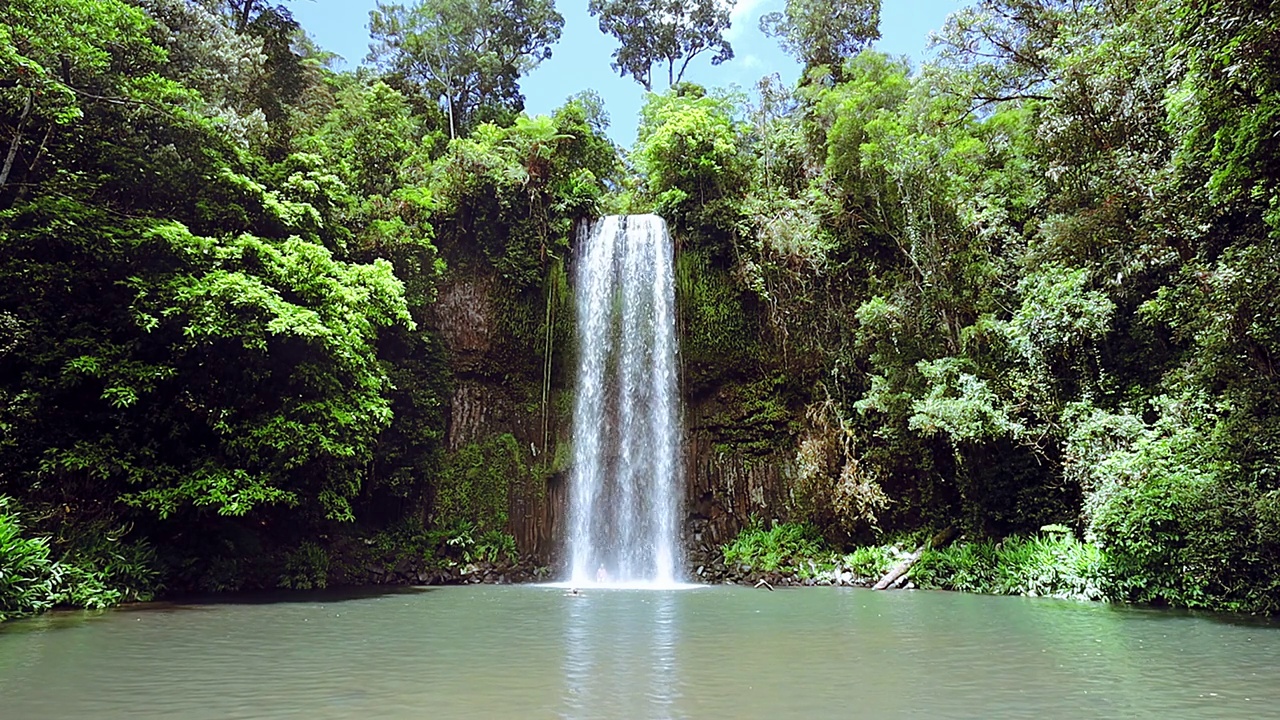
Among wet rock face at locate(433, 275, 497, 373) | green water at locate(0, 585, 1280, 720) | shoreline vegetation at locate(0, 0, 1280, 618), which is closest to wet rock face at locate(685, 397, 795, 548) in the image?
shoreline vegetation at locate(0, 0, 1280, 618)

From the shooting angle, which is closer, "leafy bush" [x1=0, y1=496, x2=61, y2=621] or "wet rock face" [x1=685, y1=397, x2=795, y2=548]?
"leafy bush" [x1=0, y1=496, x2=61, y2=621]

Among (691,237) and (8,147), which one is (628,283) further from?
(8,147)

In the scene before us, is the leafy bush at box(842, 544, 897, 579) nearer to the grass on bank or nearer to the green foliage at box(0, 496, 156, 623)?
→ the grass on bank

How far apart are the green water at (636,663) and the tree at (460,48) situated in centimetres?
2116

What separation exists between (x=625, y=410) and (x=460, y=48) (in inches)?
675

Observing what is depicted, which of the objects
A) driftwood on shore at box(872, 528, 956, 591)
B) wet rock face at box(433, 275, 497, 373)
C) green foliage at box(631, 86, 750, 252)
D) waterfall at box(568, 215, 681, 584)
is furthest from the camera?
green foliage at box(631, 86, 750, 252)

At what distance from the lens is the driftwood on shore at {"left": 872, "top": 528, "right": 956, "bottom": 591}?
13125 millimetres

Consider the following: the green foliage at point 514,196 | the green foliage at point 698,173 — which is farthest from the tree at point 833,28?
the green foliage at point 514,196

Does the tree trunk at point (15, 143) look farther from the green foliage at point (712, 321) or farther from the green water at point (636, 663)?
the green foliage at point (712, 321)

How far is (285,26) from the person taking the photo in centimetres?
1880

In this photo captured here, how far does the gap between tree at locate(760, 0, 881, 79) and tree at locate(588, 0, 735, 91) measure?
6.48 metres

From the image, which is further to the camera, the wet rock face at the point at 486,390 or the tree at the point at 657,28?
the tree at the point at 657,28

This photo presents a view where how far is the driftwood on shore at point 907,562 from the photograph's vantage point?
13.1 metres

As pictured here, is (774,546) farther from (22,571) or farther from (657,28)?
(657,28)
